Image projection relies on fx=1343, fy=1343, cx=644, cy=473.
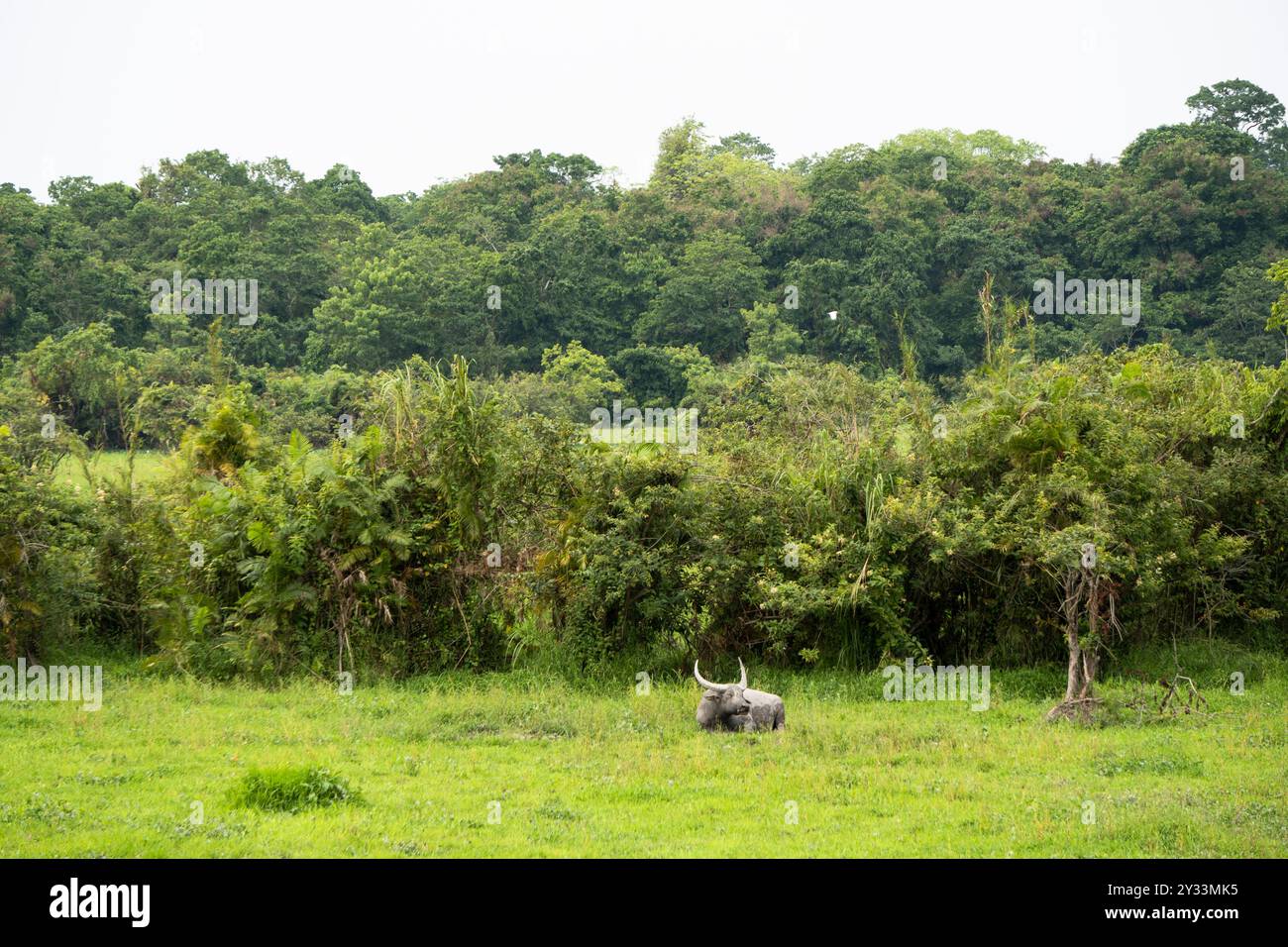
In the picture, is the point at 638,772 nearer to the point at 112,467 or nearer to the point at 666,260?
the point at 112,467

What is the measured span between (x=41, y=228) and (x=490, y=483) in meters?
35.5

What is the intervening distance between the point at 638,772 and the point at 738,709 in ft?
5.19

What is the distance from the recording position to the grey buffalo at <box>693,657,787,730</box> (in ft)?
36.3

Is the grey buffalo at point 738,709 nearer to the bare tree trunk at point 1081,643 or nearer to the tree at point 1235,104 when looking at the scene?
the bare tree trunk at point 1081,643

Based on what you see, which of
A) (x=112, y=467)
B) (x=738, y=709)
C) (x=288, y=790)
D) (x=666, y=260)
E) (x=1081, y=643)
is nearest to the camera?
(x=288, y=790)

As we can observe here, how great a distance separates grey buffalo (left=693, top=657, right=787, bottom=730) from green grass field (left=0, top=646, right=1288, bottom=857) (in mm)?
189

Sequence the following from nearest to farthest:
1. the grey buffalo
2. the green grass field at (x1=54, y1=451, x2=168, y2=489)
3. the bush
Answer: the bush
the grey buffalo
the green grass field at (x1=54, y1=451, x2=168, y2=489)

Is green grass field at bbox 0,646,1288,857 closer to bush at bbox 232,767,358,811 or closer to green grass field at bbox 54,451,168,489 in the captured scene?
bush at bbox 232,767,358,811

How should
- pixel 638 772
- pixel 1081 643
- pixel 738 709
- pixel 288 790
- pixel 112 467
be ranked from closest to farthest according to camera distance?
pixel 288 790 < pixel 638 772 < pixel 738 709 < pixel 1081 643 < pixel 112 467

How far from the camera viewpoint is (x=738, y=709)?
1108 cm

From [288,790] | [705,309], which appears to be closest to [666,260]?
[705,309]

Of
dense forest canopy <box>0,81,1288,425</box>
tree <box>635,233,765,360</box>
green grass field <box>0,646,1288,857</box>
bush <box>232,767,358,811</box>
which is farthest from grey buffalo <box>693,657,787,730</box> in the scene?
tree <box>635,233,765,360</box>

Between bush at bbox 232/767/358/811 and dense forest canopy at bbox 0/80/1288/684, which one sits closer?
bush at bbox 232/767/358/811

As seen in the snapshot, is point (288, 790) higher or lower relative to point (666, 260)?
lower
